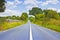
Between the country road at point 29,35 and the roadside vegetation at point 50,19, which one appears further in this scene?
the roadside vegetation at point 50,19

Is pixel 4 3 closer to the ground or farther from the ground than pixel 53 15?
farther from the ground

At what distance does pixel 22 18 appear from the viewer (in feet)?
443

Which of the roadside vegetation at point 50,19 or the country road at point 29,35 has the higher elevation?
the country road at point 29,35

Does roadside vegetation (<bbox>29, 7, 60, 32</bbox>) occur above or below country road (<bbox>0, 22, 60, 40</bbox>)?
below

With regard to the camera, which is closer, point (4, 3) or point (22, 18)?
point (4, 3)

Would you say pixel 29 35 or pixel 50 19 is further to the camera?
pixel 50 19

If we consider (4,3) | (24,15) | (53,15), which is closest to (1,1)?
(4,3)

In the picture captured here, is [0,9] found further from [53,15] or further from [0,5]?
[53,15]

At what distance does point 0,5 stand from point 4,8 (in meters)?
1.29

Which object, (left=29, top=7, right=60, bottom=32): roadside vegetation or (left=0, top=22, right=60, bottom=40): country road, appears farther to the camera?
(left=29, top=7, right=60, bottom=32): roadside vegetation

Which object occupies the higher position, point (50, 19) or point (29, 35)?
point (29, 35)

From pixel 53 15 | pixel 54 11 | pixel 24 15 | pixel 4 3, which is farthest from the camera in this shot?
pixel 24 15

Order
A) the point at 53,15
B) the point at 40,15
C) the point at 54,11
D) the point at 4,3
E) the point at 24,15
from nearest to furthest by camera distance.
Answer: the point at 4,3
the point at 53,15
the point at 54,11
the point at 40,15
the point at 24,15

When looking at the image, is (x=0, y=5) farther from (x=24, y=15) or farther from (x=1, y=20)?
(x=24, y=15)
